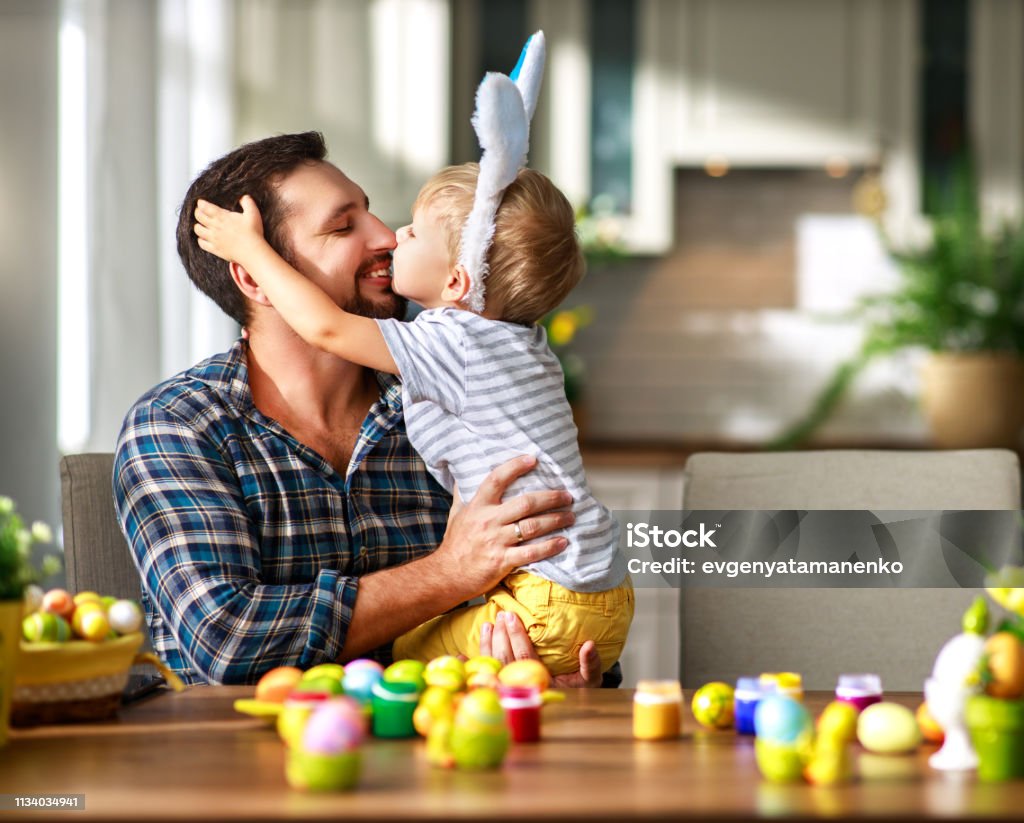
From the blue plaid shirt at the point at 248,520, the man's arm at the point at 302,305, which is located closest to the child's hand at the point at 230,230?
the man's arm at the point at 302,305

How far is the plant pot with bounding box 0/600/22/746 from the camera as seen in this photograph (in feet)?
3.18

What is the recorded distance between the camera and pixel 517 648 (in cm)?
147

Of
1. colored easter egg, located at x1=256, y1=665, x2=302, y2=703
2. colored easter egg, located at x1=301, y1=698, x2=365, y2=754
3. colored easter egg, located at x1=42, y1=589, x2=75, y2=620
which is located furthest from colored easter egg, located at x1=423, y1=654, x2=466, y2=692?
colored easter egg, located at x1=42, y1=589, x2=75, y2=620

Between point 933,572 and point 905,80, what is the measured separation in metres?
2.53

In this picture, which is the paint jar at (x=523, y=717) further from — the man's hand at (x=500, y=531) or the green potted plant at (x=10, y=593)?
the man's hand at (x=500, y=531)

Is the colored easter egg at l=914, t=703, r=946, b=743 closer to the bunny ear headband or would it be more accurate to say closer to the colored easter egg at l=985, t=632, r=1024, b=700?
the colored easter egg at l=985, t=632, r=1024, b=700

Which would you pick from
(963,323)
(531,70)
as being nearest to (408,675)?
(531,70)

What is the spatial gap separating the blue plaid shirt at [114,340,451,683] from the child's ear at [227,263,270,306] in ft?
0.24

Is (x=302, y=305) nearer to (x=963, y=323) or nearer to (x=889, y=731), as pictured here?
(x=889, y=731)

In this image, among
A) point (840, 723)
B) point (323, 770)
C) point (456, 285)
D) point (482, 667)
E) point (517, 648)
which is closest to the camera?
point (323, 770)

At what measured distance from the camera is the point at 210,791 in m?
0.84

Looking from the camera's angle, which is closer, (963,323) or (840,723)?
A: (840,723)

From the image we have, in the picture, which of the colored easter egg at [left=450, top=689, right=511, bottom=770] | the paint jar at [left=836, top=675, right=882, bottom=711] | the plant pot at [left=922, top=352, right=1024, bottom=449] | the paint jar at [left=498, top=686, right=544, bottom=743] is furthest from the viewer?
the plant pot at [left=922, top=352, right=1024, bottom=449]

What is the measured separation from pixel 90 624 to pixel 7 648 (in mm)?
110
